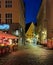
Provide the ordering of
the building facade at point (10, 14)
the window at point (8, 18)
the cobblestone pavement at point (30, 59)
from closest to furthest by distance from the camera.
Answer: the cobblestone pavement at point (30, 59) < the building facade at point (10, 14) < the window at point (8, 18)

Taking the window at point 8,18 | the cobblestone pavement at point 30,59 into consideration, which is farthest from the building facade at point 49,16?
the cobblestone pavement at point 30,59

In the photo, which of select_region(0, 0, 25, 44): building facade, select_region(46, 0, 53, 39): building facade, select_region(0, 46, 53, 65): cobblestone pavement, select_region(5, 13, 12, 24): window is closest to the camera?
select_region(0, 46, 53, 65): cobblestone pavement

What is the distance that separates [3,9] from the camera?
198ft

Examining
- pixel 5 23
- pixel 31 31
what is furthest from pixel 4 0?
pixel 31 31

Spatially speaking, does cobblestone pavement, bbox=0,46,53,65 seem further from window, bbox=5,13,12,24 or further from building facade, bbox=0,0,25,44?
window, bbox=5,13,12,24

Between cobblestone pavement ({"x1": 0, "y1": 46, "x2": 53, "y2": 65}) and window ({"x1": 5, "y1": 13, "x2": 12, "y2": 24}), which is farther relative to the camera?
window ({"x1": 5, "y1": 13, "x2": 12, "y2": 24})

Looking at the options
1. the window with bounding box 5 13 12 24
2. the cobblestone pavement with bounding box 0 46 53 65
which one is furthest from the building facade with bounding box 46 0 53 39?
the cobblestone pavement with bounding box 0 46 53 65

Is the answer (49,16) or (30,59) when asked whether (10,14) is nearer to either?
(49,16)

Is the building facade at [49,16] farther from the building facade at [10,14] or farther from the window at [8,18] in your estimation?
the window at [8,18]

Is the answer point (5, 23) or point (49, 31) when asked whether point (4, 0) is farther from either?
point (49, 31)

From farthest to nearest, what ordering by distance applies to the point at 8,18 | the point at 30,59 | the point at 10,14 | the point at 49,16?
the point at 49,16 → the point at 10,14 → the point at 8,18 → the point at 30,59

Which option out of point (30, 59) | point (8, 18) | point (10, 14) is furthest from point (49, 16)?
point (30, 59)

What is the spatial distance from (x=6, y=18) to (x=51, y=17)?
671 inches

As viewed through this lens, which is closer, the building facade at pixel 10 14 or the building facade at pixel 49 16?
the building facade at pixel 10 14
